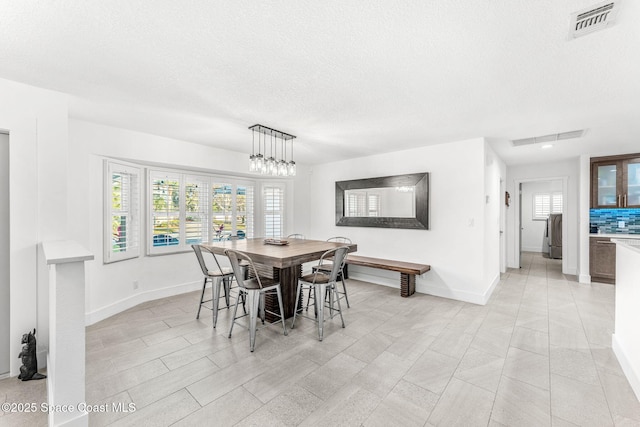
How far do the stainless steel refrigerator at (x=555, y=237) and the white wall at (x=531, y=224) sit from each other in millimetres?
884

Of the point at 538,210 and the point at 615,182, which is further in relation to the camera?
the point at 538,210

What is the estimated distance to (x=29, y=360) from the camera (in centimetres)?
223

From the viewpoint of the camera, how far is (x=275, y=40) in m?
1.76

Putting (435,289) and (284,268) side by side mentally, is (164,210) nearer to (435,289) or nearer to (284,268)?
(284,268)

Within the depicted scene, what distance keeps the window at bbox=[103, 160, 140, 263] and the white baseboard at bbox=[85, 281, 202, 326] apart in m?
0.59

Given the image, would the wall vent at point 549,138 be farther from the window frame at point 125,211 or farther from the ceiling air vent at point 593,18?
the window frame at point 125,211

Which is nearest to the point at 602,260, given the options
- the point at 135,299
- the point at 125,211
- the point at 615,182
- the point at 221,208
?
the point at 615,182

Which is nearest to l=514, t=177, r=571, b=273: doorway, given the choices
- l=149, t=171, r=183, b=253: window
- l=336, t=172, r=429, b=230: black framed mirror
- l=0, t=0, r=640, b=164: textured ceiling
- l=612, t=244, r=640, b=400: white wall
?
l=336, t=172, r=429, b=230: black framed mirror

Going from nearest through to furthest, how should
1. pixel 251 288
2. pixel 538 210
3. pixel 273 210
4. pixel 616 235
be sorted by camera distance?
pixel 251 288
pixel 616 235
pixel 273 210
pixel 538 210

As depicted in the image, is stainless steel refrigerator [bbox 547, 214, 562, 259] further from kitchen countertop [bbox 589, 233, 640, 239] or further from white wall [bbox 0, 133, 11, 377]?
white wall [bbox 0, 133, 11, 377]

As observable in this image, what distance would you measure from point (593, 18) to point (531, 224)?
30.7 feet

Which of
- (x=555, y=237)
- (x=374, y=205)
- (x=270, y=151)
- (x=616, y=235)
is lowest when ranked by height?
(x=555, y=237)

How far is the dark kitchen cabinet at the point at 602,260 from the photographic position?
4.99 meters

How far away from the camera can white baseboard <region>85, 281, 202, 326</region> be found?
3.35 meters
